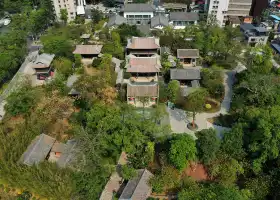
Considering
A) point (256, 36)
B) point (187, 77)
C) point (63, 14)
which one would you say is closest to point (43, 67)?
point (187, 77)

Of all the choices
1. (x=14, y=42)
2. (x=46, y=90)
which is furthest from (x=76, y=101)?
(x=14, y=42)

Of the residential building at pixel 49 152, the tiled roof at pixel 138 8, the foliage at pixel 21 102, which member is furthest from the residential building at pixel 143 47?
the residential building at pixel 49 152

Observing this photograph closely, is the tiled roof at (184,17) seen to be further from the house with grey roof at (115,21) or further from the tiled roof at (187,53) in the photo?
the tiled roof at (187,53)

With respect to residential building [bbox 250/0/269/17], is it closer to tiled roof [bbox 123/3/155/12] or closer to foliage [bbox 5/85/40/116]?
tiled roof [bbox 123/3/155/12]

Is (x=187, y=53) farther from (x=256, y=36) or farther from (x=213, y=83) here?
(x=256, y=36)

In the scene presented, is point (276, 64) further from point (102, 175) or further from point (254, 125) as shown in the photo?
point (102, 175)

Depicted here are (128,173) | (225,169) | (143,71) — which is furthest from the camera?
(143,71)
